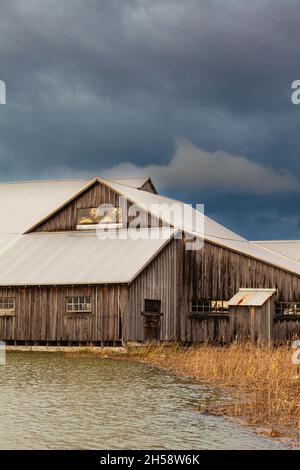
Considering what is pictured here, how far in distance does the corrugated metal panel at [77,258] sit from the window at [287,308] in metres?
6.48

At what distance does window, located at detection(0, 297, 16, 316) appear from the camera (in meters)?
38.1

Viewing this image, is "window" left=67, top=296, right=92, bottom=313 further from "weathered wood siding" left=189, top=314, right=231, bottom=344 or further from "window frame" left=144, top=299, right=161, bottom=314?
"weathered wood siding" left=189, top=314, right=231, bottom=344

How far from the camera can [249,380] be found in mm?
22125

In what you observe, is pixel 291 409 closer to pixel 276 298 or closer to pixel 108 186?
pixel 276 298

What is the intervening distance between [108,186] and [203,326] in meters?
9.22

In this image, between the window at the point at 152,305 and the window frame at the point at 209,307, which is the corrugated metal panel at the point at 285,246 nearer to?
the window frame at the point at 209,307

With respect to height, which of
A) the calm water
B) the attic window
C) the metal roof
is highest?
the attic window

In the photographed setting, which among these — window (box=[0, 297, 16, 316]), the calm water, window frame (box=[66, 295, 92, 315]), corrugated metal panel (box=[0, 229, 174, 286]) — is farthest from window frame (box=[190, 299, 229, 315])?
the calm water

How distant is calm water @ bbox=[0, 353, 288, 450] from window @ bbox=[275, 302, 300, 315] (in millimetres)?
14816

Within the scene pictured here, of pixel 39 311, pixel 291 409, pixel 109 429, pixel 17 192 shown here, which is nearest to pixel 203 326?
pixel 39 311

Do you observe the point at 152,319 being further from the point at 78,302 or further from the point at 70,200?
the point at 70,200

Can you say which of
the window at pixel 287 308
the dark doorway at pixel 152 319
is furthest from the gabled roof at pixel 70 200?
the dark doorway at pixel 152 319

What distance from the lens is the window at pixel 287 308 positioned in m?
38.7
